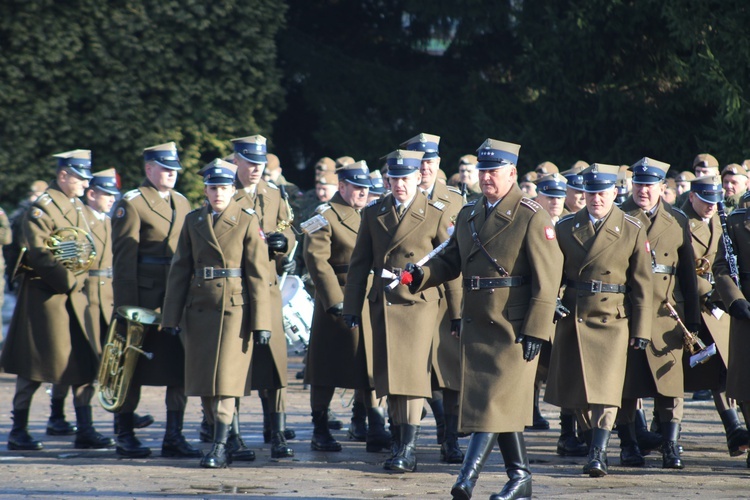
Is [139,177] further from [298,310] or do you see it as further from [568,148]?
[298,310]

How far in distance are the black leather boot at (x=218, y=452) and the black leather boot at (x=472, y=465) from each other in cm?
228

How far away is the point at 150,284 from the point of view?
Answer: 33.2ft

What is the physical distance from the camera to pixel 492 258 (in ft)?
25.9

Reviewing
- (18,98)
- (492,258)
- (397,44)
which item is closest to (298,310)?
(492,258)

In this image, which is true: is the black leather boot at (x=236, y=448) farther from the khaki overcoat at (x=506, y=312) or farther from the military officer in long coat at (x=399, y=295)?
the khaki overcoat at (x=506, y=312)

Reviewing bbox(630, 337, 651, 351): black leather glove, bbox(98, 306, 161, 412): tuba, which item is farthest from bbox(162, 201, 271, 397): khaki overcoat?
bbox(630, 337, 651, 351): black leather glove

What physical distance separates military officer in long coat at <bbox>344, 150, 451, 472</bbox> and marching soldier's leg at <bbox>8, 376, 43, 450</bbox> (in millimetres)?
2856

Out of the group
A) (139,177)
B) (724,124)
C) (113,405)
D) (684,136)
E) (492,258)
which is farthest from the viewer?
(139,177)

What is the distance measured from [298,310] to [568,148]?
821cm

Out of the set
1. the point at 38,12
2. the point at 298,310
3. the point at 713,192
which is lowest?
the point at 298,310

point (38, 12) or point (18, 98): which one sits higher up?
point (38, 12)

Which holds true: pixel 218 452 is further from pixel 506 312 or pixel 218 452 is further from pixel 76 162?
pixel 76 162

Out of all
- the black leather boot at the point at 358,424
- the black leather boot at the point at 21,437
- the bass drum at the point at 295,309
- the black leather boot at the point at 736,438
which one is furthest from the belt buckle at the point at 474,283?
the bass drum at the point at 295,309

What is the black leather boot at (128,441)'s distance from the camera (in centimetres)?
992
